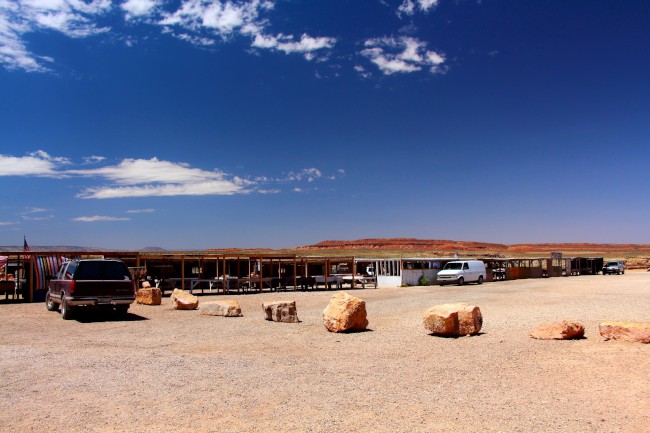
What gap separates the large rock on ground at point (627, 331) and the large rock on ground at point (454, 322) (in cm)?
272

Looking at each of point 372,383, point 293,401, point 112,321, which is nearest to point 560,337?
point 372,383

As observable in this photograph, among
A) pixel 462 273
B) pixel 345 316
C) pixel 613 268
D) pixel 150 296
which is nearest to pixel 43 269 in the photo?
pixel 150 296

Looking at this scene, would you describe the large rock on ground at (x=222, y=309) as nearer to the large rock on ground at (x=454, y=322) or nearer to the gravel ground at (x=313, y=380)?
the gravel ground at (x=313, y=380)

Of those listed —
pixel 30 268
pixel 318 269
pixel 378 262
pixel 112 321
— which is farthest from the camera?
pixel 318 269

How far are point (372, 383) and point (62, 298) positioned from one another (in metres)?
12.6

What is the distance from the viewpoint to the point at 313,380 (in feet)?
27.8

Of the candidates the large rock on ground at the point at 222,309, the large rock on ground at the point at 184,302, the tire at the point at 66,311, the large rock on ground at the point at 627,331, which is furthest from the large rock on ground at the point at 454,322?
the tire at the point at 66,311

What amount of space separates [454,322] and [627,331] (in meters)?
3.58

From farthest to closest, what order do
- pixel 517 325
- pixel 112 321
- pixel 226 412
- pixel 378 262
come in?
1. pixel 378 262
2. pixel 112 321
3. pixel 517 325
4. pixel 226 412

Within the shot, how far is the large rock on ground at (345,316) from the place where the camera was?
13859 millimetres

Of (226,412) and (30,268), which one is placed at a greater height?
(30,268)

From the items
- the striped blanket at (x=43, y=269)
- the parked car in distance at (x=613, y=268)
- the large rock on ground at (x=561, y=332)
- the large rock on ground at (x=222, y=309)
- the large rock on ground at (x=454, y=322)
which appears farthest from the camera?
the parked car in distance at (x=613, y=268)

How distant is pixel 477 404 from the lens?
23.0ft

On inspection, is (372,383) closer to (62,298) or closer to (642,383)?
(642,383)
